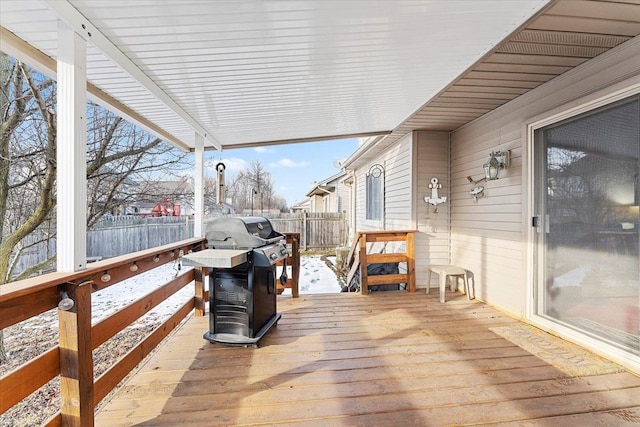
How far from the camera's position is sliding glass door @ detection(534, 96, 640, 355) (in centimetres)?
227

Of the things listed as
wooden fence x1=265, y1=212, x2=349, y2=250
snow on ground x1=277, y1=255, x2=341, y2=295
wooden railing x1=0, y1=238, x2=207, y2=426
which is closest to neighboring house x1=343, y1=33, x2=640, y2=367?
snow on ground x1=277, y1=255, x2=341, y2=295

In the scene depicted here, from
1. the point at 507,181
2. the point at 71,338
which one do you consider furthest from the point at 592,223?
the point at 71,338

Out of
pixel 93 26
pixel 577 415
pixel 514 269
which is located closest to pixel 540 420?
pixel 577 415

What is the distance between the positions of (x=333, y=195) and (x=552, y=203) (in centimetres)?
1165

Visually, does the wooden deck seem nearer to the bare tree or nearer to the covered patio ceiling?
the covered patio ceiling

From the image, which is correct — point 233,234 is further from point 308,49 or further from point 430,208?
point 430,208

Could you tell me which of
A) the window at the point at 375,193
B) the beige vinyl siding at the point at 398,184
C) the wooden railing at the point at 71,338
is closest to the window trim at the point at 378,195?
the window at the point at 375,193

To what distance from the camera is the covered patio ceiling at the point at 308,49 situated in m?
1.73

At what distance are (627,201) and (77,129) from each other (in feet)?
11.9

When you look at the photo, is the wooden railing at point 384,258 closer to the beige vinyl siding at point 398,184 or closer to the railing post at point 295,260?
the beige vinyl siding at point 398,184

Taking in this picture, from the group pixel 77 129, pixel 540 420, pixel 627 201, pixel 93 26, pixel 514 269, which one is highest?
pixel 93 26

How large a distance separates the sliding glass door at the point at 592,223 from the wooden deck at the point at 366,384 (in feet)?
1.70

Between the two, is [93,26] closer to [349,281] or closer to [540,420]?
[540,420]

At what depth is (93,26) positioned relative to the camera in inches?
67.7
